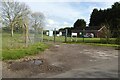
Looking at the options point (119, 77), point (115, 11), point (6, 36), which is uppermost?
point (115, 11)

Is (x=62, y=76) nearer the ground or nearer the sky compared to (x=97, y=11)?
nearer the ground

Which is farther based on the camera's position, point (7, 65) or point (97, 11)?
point (97, 11)

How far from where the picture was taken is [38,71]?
417 inches

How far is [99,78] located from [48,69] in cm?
289

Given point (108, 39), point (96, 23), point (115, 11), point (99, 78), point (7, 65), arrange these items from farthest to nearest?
point (96, 23), point (115, 11), point (108, 39), point (7, 65), point (99, 78)

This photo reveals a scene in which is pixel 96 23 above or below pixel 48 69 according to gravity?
above

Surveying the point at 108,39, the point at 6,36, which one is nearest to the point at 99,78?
the point at 6,36

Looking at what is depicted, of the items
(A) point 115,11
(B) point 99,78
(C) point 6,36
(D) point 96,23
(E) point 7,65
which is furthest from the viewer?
(D) point 96,23

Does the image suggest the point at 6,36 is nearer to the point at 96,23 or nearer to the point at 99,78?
the point at 99,78

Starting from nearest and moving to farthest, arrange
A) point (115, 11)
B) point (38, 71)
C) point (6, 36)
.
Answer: point (38, 71), point (6, 36), point (115, 11)

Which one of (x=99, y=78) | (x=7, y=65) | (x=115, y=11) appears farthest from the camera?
(x=115, y=11)

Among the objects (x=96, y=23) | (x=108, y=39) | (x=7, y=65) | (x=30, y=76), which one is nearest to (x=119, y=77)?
(x=30, y=76)

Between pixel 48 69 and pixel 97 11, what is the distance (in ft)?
343

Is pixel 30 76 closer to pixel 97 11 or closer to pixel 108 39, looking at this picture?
pixel 108 39
